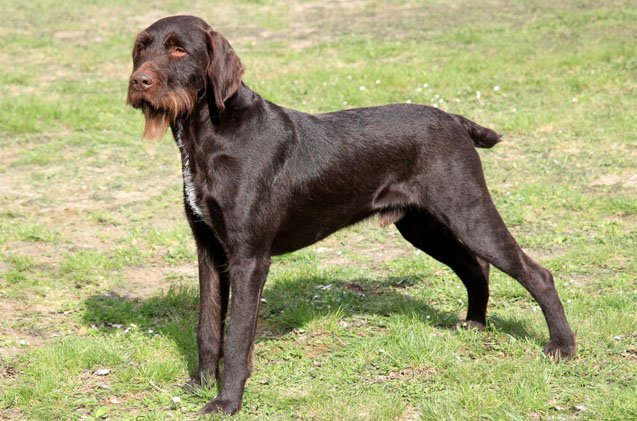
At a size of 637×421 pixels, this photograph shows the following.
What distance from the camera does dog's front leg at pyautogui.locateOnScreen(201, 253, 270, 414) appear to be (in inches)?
191

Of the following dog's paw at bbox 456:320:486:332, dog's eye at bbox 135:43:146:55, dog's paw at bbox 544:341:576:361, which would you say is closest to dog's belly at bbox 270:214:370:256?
dog's paw at bbox 456:320:486:332

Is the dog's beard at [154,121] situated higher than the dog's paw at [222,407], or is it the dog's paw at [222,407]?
the dog's beard at [154,121]

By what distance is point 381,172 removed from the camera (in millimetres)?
5406

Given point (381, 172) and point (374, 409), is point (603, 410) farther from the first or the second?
point (381, 172)

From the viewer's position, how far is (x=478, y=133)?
5770 millimetres

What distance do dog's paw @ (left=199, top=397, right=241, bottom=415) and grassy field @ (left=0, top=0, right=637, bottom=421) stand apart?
113 mm

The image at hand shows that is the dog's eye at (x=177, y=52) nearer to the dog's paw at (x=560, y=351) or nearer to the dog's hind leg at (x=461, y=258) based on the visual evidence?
the dog's hind leg at (x=461, y=258)

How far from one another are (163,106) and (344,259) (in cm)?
311

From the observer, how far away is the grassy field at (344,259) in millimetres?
5090

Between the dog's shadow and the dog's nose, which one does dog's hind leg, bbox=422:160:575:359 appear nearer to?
the dog's shadow

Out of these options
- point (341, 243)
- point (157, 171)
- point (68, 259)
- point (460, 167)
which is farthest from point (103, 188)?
point (460, 167)

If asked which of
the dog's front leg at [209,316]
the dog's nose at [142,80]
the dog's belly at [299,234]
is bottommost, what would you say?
the dog's front leg at [209,316]

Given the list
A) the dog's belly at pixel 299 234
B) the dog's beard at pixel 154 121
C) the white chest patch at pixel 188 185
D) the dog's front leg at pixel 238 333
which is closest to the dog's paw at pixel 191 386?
the dog's front leg at pixel 238 333

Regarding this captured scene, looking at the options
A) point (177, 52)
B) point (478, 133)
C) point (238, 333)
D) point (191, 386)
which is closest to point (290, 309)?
point (191, 386)
